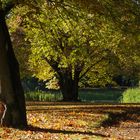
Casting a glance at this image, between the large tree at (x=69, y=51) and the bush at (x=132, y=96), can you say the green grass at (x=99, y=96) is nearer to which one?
the bush at (x=132, y=96)

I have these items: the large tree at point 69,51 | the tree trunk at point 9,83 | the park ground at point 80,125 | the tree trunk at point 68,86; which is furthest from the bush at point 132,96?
the tree trunk at point 9,83

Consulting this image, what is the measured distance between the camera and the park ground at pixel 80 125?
16047 mm

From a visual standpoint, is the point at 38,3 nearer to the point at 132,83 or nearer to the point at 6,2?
the point at 6,2

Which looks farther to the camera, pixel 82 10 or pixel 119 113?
pixel 119 113

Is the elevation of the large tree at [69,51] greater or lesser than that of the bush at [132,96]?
greater

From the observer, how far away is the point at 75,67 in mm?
35688

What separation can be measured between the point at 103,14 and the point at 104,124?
171 inches

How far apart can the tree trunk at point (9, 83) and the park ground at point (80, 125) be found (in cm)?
54

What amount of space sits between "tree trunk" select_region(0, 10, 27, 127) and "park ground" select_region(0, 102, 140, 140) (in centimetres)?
54

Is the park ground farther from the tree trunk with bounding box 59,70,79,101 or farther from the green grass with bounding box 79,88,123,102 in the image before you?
the green grass with bounding box 79,88,123,102

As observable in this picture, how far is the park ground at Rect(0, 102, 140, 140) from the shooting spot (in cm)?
1605

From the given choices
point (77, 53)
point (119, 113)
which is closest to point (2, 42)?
point (119, 113)

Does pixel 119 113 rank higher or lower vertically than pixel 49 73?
Answer: lower

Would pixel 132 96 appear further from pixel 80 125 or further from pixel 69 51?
pixel 80 125
